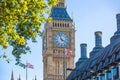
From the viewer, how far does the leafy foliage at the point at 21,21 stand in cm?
3088

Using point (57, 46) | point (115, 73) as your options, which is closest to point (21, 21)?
point (115, 73)

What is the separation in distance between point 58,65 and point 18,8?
133729 millimetres

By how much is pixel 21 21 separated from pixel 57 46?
132 m

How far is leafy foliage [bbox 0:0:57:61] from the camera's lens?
30875mm

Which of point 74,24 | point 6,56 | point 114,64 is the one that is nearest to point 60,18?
point 74,24

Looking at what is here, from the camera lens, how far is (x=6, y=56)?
3262cm

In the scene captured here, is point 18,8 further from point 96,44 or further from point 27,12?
point 96,44

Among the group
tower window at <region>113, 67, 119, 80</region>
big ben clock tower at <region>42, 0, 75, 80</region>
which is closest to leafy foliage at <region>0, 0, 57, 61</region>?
tower window at <region>113, 67, 119, 80</region>

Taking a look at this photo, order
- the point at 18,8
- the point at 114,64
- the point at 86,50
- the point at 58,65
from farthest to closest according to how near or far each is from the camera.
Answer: the point at 58,65 → the point at 86,50 → the point at 114,64 → the point at 18,8

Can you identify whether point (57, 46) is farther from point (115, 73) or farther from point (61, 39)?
point (115, 73)

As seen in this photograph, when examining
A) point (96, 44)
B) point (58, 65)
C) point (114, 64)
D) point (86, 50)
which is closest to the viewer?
point (114, 64)

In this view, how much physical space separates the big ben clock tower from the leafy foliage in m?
129

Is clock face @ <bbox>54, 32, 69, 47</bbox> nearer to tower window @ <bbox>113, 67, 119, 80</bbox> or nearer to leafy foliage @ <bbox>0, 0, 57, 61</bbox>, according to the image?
tower window @ <bbox>113, 67, 119, 80</bbox>

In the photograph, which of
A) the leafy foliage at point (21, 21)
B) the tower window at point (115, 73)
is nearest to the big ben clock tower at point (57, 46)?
the tower window at point (115, 73)
